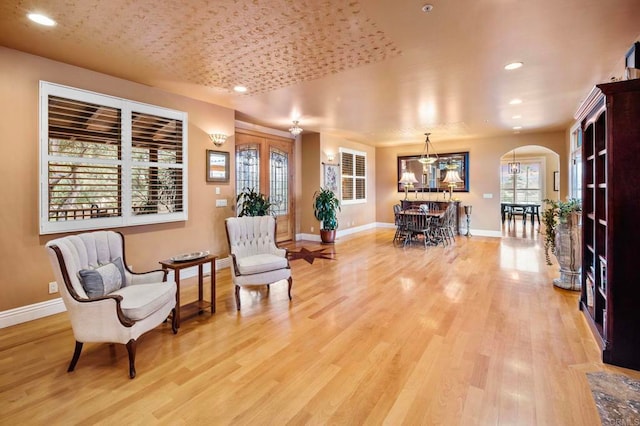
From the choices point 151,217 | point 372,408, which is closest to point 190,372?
point 372,408

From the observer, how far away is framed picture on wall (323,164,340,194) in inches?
320

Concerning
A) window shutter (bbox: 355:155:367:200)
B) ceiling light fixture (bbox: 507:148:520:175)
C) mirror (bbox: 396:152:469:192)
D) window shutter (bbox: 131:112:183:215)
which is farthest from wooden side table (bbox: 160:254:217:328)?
ceiling light fixture (bbox: 507:148:520:175)

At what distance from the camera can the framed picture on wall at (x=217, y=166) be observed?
5.08 metres

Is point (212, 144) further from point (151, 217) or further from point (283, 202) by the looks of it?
point (283, 202)

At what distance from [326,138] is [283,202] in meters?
2.05

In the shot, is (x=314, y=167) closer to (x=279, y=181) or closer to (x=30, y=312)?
(x=279, y=181)

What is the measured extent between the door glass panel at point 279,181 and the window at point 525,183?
10.5 m

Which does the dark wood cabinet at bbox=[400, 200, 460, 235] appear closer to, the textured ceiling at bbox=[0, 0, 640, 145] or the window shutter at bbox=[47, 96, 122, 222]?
the textured ceiling at bbox=[0, 0, 640, 145]

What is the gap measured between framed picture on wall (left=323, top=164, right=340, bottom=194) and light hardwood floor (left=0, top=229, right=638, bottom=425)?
4462 millimetres

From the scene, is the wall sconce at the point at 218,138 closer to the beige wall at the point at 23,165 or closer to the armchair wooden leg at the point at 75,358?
the beige wall at the point at 23,165

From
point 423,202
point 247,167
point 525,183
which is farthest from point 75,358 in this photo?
point 525,183

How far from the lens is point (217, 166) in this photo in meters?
5.21

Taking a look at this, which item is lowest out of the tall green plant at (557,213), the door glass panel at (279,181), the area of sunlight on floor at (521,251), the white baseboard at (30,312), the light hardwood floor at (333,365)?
the light hardwood floor at (333,365)

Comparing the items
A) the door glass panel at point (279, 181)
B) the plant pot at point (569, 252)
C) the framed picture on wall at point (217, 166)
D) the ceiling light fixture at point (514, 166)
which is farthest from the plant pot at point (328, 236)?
the ceiling light fixture at point (514, 166)
